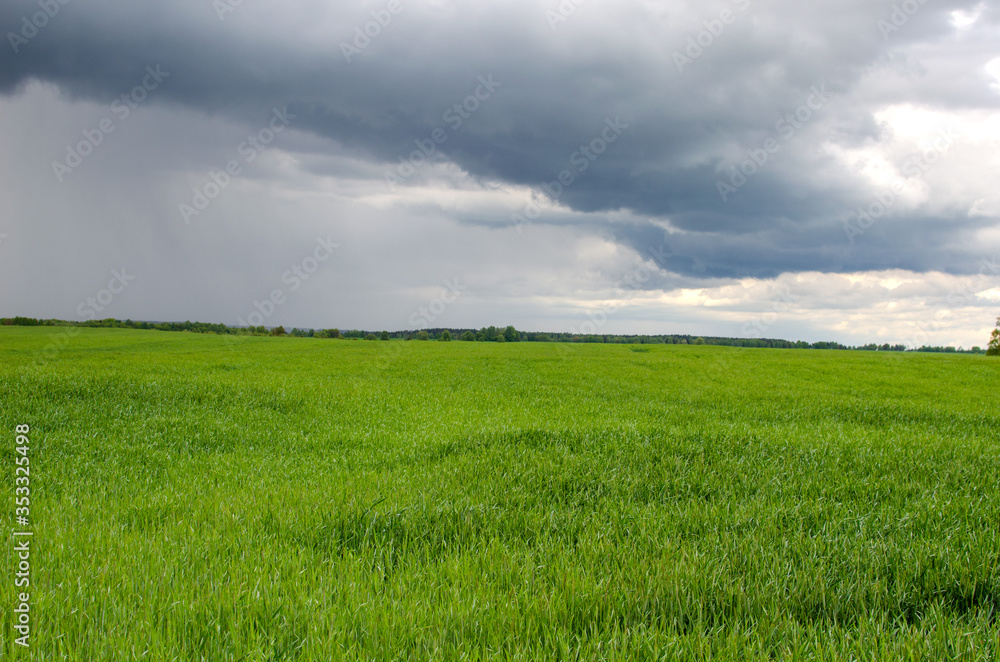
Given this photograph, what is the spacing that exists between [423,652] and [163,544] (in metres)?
3.44

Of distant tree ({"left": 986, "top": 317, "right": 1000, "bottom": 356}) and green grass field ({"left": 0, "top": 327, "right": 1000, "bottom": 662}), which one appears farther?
distant tree ({"left": 986, "top": 317, "right": 1000, "bottom": 356})

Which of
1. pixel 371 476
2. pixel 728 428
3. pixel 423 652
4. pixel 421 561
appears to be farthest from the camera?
pixel 728 428

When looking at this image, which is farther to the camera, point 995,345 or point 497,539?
point 995,345

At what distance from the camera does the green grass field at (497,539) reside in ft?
11.3

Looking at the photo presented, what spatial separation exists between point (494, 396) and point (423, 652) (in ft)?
50.9

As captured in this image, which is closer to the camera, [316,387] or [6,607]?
[6,607]

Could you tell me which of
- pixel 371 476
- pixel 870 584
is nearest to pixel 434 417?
pixel 371 476

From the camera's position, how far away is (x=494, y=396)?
18781 millimetres

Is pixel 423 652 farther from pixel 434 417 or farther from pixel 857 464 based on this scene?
pixel 434 417

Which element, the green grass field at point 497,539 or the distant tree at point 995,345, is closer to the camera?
the green grass field at point 497,539

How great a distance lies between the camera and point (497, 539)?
16.9 feet

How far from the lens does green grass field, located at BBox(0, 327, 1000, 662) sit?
3445 millimetres

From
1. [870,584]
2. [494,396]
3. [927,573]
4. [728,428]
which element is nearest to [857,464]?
[728,428]

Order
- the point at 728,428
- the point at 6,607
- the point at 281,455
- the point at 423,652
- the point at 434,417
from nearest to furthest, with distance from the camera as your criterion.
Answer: the point at 423,652 → the point at 6,607 → the point at 281,455 → the point at 728,428 → the point at 434,417
